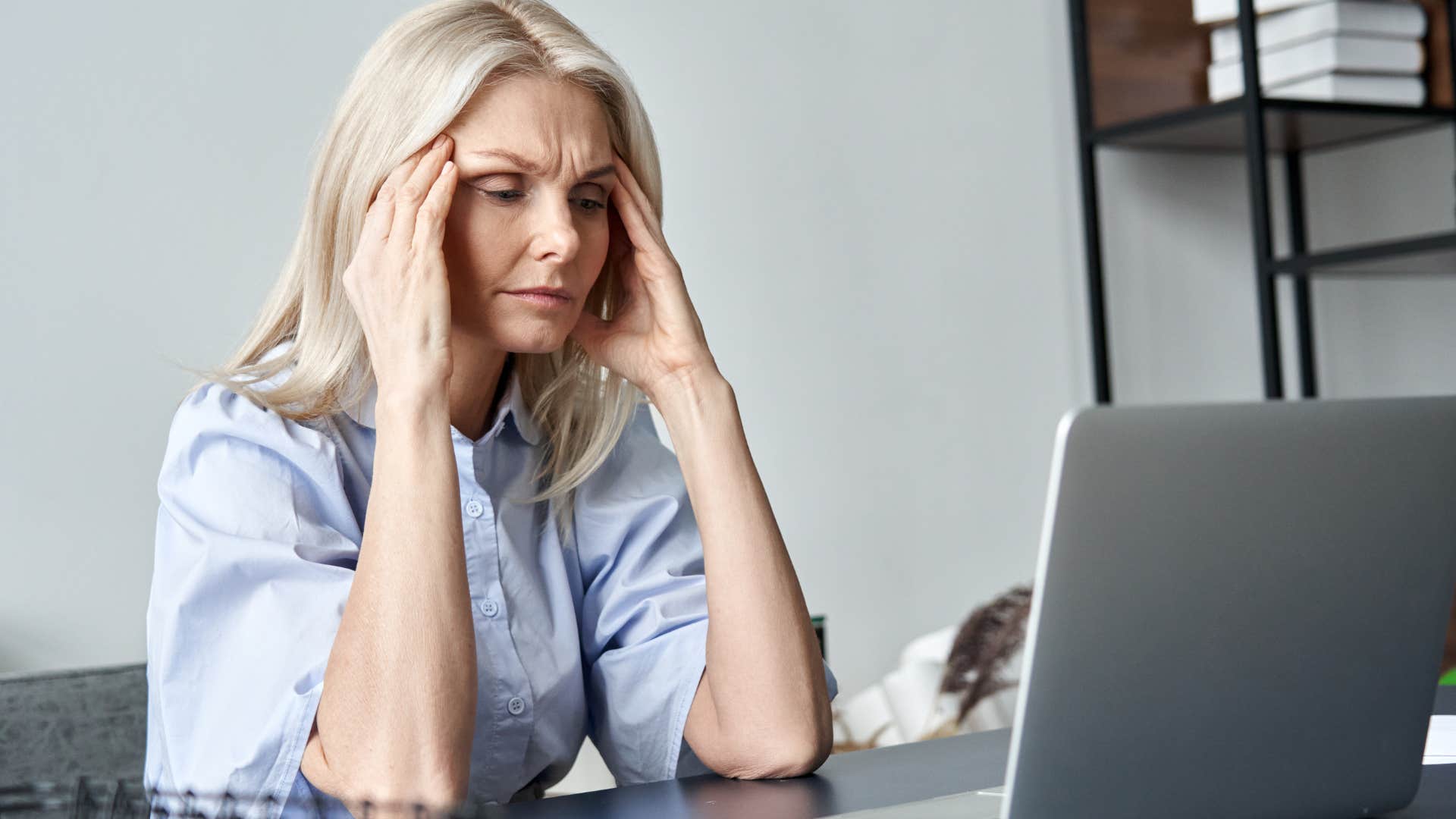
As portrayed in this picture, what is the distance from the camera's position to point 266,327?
132 cm

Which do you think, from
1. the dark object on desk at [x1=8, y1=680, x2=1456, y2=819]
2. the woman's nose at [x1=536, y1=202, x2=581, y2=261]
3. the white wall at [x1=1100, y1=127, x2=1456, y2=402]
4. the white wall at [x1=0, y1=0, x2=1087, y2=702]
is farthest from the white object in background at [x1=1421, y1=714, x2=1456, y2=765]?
the white wall at [x1=1100, y1=127, x2=1456, y2=402]

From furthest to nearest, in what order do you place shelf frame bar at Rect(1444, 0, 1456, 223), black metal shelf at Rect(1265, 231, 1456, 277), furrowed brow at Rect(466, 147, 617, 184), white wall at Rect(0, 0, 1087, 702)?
shelf frame bar at Rect(1444, 0, 1456, 223) < black metal shelf at Rect(1265, 231, 1456, 277) < white wall at Rect(0, 0, 1087, 702) < furrowed brow at Rect(466, 147, 617, 184)

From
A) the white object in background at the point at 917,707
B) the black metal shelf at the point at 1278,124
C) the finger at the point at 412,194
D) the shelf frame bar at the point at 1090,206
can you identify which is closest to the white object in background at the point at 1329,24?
the black metal shelf at the point at 1278,124

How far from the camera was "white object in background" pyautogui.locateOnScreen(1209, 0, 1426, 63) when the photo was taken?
8.23ft

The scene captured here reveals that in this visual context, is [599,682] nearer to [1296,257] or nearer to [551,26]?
[551,26]

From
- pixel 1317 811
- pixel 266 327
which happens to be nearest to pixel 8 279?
pixel 266 327

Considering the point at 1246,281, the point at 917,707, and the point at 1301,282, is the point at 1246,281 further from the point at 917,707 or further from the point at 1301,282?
the point at 917,707

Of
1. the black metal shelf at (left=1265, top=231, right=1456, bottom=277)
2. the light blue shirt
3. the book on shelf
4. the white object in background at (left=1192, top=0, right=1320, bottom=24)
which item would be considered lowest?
the light blue shirt

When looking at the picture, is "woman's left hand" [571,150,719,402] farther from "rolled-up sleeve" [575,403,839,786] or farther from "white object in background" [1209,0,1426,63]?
"white object in background" [1209,0,1426,63]

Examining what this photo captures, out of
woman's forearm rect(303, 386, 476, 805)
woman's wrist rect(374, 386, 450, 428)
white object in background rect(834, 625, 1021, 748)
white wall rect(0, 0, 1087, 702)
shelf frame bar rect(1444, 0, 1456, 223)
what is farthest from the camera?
shelf frame bar rect(1444, 0, 1456, 223)

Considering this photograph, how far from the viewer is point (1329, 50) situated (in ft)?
8.28

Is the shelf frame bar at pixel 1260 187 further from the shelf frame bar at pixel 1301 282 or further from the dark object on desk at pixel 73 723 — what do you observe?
the dark object on desk at pixel 73 723

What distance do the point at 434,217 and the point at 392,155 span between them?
8 cm

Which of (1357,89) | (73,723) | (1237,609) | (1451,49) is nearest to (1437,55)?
(1451,49)
